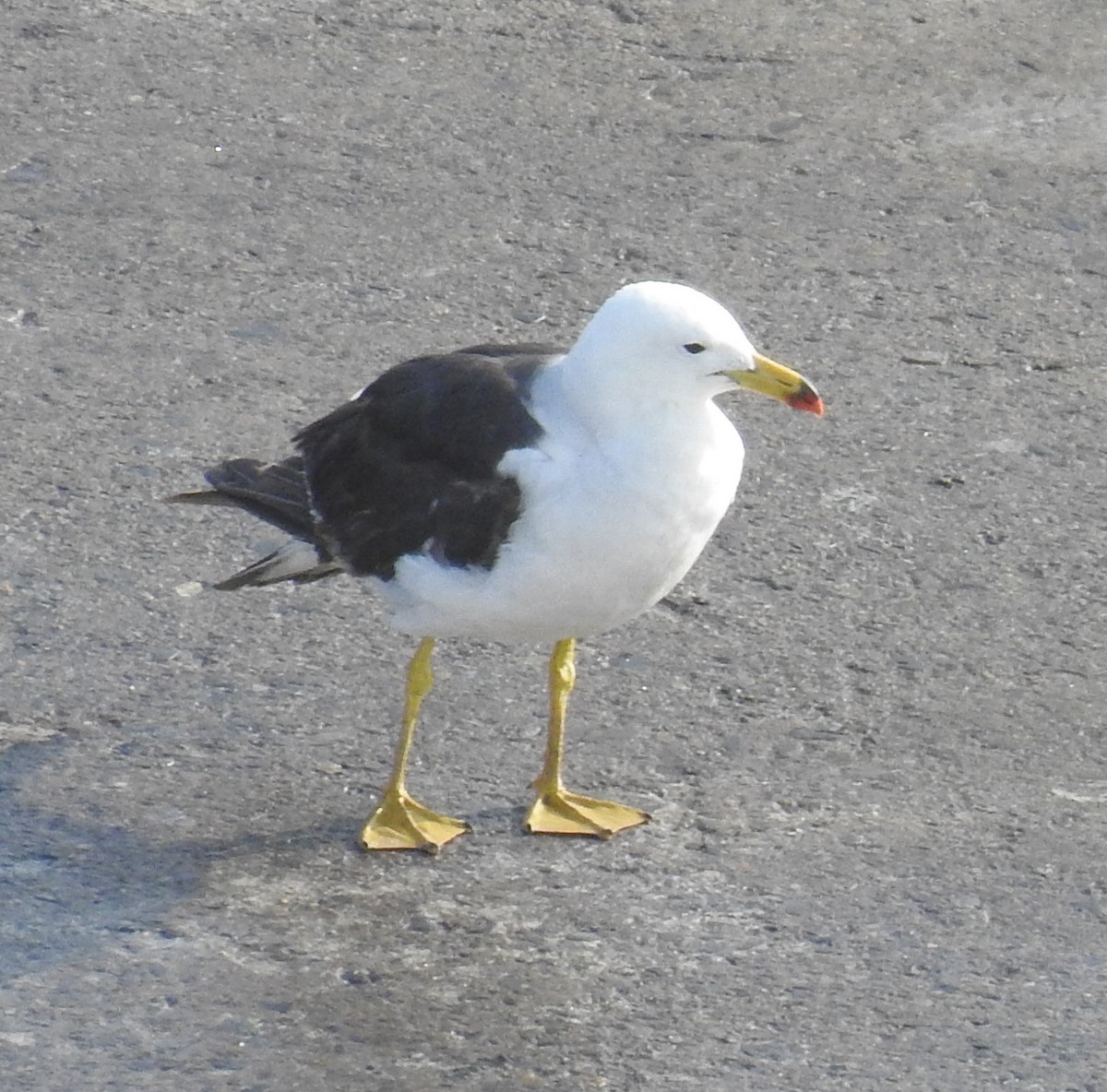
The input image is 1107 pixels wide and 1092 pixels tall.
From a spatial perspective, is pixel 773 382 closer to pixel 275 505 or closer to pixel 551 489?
pixel 551 489

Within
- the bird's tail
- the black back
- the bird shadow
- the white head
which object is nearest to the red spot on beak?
the white head

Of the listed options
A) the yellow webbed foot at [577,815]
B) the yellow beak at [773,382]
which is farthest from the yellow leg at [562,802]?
the yellow beak at [773,382]

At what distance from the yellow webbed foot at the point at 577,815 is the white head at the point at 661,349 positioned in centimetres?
82

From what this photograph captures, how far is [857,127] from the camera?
714 centimetres

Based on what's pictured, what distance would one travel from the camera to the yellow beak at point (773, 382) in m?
4.22

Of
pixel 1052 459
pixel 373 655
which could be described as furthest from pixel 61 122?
pixel 1052 459

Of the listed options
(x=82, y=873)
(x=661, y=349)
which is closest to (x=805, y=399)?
(x=661, y=349)

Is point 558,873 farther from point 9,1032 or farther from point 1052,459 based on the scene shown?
point 1052,459

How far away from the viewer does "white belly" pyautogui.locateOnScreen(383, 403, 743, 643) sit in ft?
13.3

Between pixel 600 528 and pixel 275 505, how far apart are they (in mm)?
955

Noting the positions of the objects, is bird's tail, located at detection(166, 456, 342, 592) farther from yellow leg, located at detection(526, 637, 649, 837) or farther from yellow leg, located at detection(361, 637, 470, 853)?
yellow leg, located at detection(526, 637, 649, 837)

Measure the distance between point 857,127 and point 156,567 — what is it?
10.1ft

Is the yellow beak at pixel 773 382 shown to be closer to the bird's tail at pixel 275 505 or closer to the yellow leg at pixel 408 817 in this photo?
the yellow leg at pixel 408 817

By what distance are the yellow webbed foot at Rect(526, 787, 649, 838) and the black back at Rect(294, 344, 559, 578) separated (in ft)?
1.72
